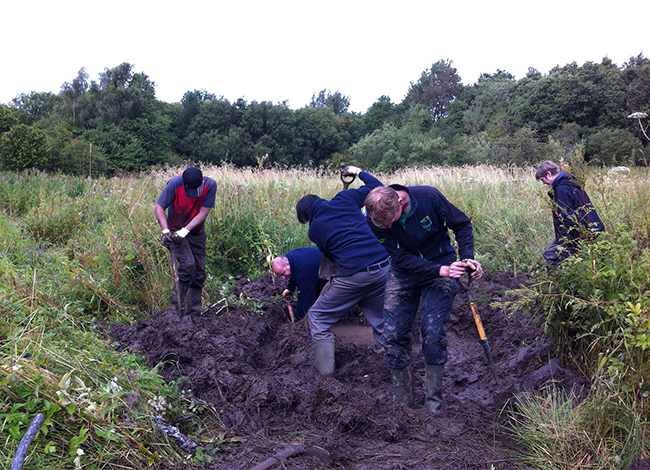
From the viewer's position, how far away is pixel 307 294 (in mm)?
5695

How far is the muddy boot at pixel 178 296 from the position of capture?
18.5ft

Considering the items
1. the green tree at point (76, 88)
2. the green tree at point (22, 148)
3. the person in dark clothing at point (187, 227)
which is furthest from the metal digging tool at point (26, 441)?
the green tree at point (76, 88)

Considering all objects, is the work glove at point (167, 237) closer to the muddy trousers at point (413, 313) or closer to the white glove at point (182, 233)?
the white glove at point (182, 233)

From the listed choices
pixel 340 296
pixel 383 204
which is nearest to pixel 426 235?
pixel 383 204

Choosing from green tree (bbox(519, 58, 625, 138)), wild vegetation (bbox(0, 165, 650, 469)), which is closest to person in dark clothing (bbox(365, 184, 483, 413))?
wild vegetation (bbox(0, 165, 650, 469))

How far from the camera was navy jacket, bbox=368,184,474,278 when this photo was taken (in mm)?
3877

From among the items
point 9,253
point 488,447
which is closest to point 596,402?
point 488,447

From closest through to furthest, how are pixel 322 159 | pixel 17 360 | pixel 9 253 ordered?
1. pixel 17 360
2. pixel 9 253
3. pixel 322 159

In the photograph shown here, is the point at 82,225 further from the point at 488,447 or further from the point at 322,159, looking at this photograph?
the point at 322,159

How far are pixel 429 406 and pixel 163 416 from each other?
7.00 feet

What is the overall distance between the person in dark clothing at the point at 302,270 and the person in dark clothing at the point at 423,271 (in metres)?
1.54

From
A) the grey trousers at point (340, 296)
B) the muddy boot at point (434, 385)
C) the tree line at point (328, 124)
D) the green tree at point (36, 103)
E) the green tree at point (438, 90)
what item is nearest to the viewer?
the muddy boot at point (434, 385)

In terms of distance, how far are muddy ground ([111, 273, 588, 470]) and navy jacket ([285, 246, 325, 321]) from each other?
45 centimetres

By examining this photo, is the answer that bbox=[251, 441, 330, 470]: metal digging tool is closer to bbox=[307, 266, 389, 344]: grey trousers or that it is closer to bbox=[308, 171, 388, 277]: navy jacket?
bbox=[307, 266, 389, 344]: grey trousers
